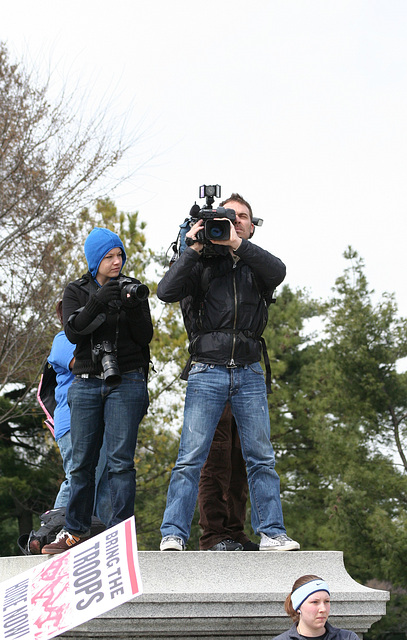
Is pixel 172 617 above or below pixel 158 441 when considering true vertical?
below

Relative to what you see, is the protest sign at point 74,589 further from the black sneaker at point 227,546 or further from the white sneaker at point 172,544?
the black sneaker at point 227,546

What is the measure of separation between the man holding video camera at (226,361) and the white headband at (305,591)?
0.53 m

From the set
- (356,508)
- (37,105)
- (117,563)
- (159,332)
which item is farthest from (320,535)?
(117,563)

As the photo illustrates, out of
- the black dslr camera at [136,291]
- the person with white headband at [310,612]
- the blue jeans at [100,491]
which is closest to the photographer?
the person with white headband at [310,612]

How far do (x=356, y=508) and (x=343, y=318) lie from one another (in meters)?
4.59

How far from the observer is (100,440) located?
165 inches

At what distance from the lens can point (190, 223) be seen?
4438 millimetres

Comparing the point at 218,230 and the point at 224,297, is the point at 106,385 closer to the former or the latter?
the point at 224,297

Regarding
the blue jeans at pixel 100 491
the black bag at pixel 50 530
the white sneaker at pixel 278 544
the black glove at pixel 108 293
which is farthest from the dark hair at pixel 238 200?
the black bag at pixel 50 530

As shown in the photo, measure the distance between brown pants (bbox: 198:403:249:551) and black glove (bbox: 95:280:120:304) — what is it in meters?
1.12

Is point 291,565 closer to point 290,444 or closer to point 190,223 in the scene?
point 190,223

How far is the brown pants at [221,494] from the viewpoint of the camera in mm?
4691

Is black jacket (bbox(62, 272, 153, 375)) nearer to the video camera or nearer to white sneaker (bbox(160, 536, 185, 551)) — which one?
the video camera

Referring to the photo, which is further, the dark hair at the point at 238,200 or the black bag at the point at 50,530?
the dark hair at the point at 238,200
